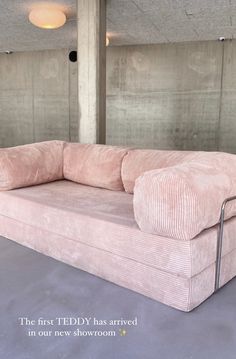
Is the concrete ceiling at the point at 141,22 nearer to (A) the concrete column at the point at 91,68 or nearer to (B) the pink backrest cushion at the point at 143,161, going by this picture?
(A) the concrete column at the point at 91,68

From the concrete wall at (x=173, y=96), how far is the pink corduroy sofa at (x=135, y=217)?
3.71 meters

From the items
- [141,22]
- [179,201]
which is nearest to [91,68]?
[141,22]

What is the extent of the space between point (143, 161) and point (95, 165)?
1.71 ft

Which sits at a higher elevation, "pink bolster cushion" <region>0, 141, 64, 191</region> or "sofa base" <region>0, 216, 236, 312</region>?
"pink bolster cushion" <region>0, 141, 64, 191</region>

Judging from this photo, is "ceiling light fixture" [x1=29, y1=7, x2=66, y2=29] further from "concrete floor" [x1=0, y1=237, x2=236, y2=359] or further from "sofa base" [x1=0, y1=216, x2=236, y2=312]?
"concrete floor" [x1=0, y1=237, x2=236, y2=359]

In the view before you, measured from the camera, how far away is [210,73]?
19.9 ft

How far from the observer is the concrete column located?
3.82 m

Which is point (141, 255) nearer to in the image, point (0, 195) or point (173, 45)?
point (0, 195)

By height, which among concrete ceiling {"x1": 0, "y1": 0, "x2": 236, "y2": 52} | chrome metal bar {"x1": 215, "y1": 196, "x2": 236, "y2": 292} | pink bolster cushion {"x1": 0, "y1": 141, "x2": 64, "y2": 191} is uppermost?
concrete ceiling {"x1": 0, "y1": 0, "x2": 236, "y2": 52}

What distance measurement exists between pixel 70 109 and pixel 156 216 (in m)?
6.03

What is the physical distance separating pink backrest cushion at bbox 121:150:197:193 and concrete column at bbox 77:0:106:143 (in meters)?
1.29

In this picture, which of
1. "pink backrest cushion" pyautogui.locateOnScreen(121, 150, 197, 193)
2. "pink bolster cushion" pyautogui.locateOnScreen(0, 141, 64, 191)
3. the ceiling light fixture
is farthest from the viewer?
the ceiling light fixture

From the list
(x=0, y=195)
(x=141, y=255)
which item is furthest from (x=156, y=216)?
(x=0, y=195)

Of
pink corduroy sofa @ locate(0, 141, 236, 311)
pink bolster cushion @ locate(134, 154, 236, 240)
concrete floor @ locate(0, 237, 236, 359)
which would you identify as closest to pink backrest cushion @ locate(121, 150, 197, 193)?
pink corduroy sofa @ locate(0, 141, 236, 311)
